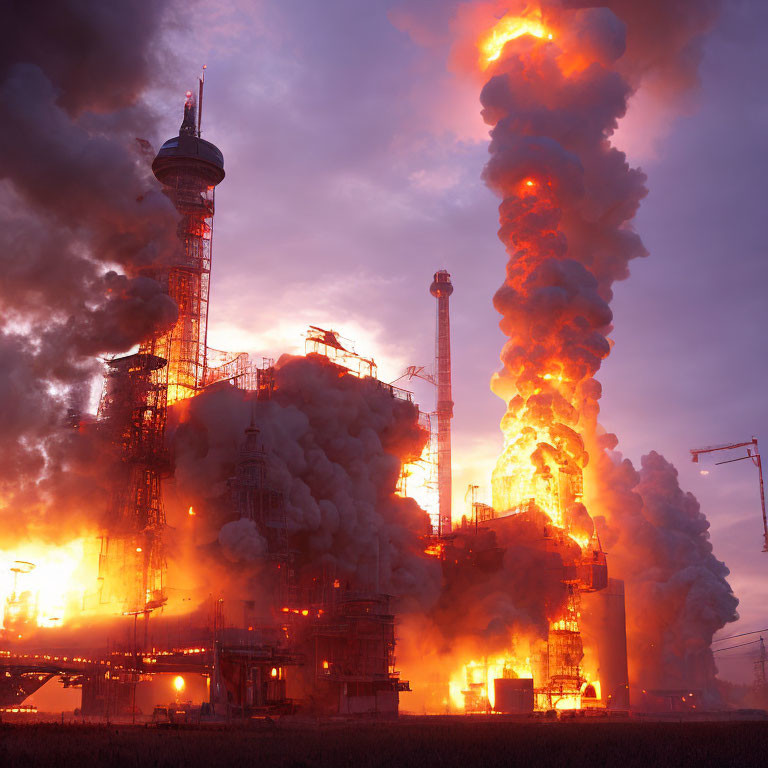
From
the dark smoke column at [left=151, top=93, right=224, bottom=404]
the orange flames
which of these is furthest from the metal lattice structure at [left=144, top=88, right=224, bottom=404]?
the orange flames

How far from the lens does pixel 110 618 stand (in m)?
94.1

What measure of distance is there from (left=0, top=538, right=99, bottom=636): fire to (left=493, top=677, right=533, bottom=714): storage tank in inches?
1513

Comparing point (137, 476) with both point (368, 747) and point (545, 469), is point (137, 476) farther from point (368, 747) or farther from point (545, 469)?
point (368, 747)

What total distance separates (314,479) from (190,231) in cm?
3374

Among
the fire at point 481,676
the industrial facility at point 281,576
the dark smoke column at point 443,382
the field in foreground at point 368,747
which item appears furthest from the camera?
the dark smoke column at point 443,382

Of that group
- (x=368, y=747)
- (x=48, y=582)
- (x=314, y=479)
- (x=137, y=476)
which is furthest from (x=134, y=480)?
(x=368, y=747)

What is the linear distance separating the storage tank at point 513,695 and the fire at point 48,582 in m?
38.4

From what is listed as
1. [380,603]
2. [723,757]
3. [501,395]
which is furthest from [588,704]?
[723,757]

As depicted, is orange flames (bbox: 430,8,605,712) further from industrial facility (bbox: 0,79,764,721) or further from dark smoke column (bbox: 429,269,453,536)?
dark smoke column (bbox: 429,269,453,536)

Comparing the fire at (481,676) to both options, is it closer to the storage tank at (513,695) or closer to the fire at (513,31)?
the storage tank at (513,695)

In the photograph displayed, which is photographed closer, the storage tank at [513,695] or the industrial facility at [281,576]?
the industrial facility at [281,576]

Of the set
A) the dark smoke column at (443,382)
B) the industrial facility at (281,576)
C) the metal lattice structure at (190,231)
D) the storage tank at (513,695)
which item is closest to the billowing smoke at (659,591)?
the industrial facility at (281,576)

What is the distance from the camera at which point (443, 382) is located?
146 metres

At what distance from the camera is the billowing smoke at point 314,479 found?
335ft
